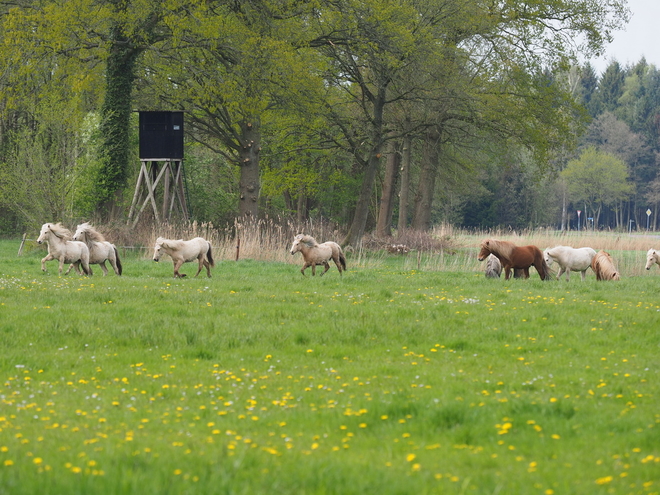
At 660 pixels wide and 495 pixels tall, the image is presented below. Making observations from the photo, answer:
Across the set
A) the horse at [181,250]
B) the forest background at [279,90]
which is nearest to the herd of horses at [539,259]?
the horse at [181,250]

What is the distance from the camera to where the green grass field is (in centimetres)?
551

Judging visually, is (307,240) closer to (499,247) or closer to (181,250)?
(181,250)

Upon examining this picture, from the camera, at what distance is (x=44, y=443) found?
6270mm

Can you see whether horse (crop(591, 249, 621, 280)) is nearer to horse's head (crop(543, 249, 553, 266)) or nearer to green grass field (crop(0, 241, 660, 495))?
horse's head (crop(543, 249, 553, 266))

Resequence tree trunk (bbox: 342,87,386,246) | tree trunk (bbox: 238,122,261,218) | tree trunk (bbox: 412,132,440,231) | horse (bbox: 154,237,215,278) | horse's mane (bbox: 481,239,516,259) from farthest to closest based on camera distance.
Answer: tree trunk (bbox: 412,132,440,231) < tree trunk (bbox: 342,87,386,246) < tree trunk (bbox: 238,122,261,218) < horse's mane (bbox: 481,239,516,259) < horse (bbox: 154,237,215,278)

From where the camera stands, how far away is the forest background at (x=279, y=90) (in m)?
30.7

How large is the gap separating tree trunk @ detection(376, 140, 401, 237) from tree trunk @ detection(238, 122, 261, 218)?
8.68 metres

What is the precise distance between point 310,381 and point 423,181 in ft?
112

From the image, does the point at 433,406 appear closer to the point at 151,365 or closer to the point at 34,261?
the point at 151,365

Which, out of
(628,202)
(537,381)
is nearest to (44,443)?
(537,381)

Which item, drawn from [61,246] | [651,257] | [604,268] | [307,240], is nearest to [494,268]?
[604,268]

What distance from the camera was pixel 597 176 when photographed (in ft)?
329

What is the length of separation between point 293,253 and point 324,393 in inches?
545

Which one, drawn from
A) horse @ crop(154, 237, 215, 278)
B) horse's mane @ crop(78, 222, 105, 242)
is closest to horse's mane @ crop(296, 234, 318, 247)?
horse @ crop(154, 237, 215, 278)
